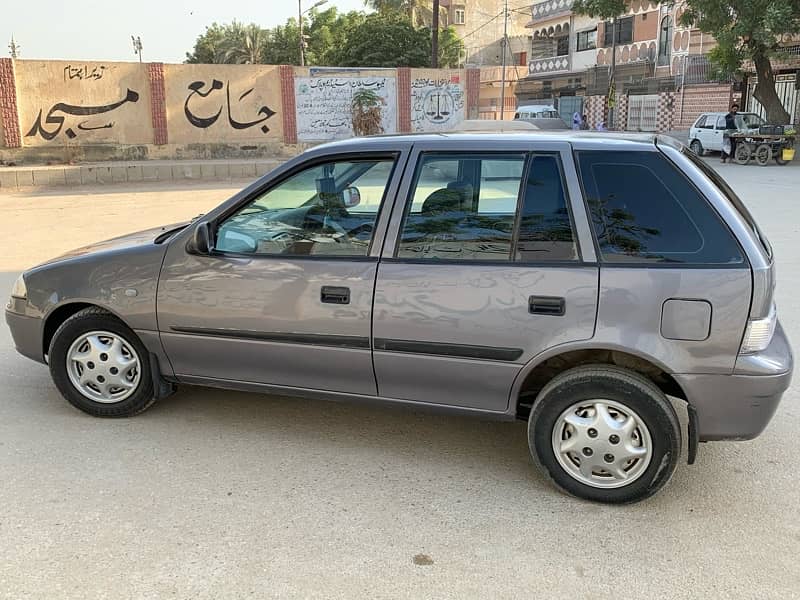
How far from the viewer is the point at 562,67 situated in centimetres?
4691

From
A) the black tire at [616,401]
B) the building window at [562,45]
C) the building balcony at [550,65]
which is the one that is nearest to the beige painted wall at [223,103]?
the black tire at [616,401]

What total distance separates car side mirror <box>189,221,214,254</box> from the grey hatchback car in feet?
0.04

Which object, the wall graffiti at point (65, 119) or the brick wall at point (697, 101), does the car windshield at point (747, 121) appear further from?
the wall graffiti at point (65, 119)

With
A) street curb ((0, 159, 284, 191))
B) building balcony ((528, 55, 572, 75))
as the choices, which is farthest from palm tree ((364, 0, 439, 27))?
street curb ((0, 159, 284, 191))

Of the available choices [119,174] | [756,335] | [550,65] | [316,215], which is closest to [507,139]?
[316,215]

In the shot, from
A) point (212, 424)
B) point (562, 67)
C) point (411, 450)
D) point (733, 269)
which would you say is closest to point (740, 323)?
point (733, 269)

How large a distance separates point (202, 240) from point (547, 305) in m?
1.79

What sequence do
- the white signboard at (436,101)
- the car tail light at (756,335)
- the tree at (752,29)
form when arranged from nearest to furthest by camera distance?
1. the car tail light at (756,335)
2. the tree at (752,29)
3. the white signboard at (436,101)

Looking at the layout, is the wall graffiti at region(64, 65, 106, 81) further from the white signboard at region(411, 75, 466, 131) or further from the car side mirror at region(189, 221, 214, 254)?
the car side mirror at region(189, 221, 214, 254)

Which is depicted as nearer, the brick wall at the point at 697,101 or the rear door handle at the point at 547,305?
the rear door handle at the point at 547,305

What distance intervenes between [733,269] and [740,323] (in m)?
0.23

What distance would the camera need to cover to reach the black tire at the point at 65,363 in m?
3.98

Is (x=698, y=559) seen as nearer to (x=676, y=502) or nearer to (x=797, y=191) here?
(x=676, y=502)

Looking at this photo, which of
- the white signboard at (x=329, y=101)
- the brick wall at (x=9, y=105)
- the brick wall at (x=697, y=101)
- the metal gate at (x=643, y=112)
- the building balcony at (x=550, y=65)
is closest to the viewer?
the brick wall at (x=9, y=105)
